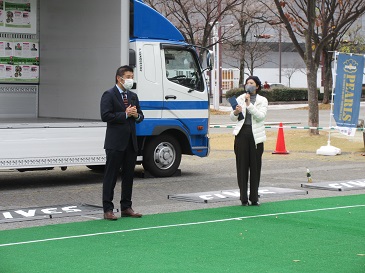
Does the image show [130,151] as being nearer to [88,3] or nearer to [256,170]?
[256,170]

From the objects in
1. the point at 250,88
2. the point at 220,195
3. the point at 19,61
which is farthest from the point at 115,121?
the point at 19,61

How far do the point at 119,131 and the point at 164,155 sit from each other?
5778 mm

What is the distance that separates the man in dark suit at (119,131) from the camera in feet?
37.3

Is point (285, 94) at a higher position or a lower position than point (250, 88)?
lower

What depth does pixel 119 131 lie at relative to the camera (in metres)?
11.4

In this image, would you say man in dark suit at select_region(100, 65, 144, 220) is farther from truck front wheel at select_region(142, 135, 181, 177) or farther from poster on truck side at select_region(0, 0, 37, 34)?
poster on truck side at select_region(0, 0, 37, 34)

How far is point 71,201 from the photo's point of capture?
13.8 meters

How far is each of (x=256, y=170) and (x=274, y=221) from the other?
1615 mm

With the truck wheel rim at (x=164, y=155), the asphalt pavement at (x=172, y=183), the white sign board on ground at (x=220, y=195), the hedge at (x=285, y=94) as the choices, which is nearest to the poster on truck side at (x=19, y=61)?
the asphalt pavement at (x=172, y=183)

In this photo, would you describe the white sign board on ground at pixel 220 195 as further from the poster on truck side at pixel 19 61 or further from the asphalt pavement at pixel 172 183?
the poster on truck side at pixel 19 61

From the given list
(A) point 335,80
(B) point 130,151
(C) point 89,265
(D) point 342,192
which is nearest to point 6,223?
(B) point 130,151

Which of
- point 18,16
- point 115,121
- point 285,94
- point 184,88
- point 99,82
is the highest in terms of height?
point 18,16

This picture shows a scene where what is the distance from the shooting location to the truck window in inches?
675

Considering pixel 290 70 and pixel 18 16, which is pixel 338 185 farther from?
pixel 290 70
